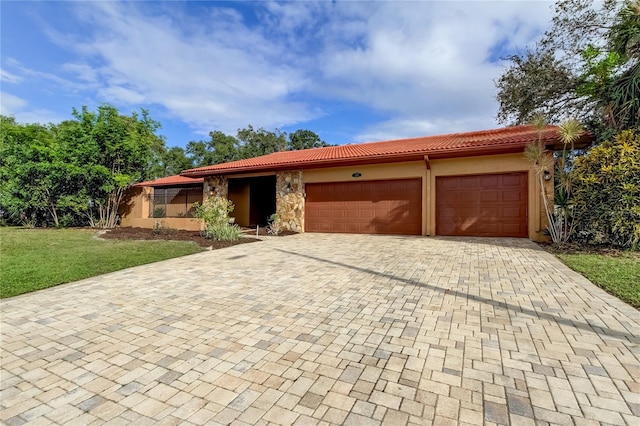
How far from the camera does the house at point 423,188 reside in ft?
31.9

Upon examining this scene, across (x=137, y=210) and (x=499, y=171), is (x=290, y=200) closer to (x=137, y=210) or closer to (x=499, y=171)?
(x=499, y=171)

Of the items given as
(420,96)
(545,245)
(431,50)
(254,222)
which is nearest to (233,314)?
(545,245)

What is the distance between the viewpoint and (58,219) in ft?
56.8

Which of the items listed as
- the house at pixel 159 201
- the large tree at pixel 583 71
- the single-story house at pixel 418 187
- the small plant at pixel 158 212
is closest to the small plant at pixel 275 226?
the single-story house at pixel 418 187

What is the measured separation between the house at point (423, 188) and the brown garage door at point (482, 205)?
0.03 metres

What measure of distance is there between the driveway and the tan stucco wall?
193 inches

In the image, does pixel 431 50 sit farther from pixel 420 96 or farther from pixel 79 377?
pixel 79 377

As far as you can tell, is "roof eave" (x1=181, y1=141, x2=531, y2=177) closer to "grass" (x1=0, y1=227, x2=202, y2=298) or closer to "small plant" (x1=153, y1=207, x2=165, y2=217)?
"small plant" (x1=153, y1=207, x2=165, y2=217)

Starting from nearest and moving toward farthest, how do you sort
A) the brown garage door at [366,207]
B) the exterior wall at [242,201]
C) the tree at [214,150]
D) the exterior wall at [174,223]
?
the brown garage door at [366,207] < the exterior wall at [174,223] < the exterior wall at [242,201] < the tree at [214,150]

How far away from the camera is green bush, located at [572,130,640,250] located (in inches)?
282

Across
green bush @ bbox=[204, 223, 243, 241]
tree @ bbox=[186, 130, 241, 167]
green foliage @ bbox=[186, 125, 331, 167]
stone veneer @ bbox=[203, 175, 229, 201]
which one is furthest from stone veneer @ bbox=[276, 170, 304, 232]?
tree @ bbox=[186, 130, 241, 167]

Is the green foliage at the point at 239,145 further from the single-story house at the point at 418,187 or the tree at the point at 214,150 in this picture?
the single-story house at the point at 418,187

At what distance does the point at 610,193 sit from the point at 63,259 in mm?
13365

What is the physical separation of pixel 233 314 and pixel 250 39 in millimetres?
10940
